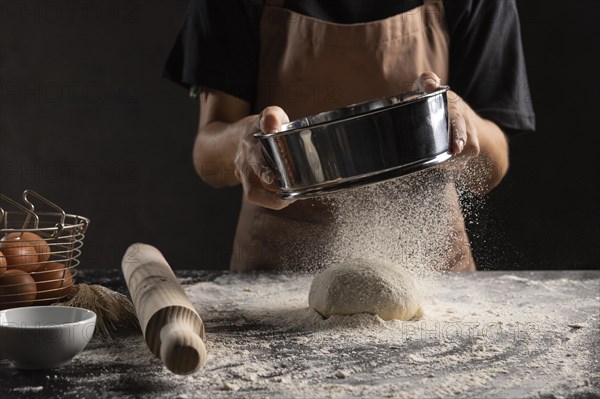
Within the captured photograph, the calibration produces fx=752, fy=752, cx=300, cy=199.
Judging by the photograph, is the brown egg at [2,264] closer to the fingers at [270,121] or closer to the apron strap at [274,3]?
the fingers at [270,121]

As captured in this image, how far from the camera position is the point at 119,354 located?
121cm

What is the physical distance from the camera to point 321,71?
1.91 metres

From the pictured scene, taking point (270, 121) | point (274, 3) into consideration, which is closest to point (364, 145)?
point (270, 121)

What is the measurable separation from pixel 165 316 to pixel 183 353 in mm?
136

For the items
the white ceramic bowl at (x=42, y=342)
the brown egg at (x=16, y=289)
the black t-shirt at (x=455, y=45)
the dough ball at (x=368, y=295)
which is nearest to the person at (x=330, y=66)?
the black t-shirt at (x=455, y=45)

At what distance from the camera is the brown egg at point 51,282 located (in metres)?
1.39

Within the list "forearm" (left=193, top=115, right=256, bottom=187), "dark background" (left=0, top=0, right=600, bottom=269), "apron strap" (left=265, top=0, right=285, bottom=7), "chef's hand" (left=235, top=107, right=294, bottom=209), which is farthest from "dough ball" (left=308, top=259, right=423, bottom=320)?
"dark background" (left=0, top=0, right=600, bottom=269)

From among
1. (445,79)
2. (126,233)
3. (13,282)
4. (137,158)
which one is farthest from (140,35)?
(13,282)

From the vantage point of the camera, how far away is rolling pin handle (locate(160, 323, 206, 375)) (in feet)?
3.45

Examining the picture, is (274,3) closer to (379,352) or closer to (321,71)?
(321,71)

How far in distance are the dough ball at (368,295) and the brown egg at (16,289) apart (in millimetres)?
523

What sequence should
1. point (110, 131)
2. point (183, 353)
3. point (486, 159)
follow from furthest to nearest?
1. point (110, 131)
2. point (486, 159)
3. point (183, 353)

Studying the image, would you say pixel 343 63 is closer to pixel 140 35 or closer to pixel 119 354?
pixel 119 354

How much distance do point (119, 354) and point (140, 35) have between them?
1.94 metres
